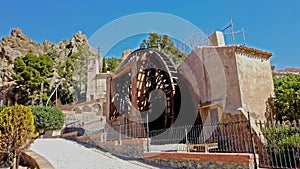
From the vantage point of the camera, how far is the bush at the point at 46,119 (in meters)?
18.1

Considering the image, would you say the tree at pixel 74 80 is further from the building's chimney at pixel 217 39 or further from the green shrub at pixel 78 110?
the building's chimney at pixel 217 39

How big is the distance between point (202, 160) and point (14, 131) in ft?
19.2

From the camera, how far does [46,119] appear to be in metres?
18.5

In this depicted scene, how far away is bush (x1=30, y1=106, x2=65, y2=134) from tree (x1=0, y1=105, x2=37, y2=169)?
1111 cm

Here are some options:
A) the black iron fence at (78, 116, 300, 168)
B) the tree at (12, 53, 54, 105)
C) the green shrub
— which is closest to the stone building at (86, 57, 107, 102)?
the tree at (12, 53, 54, 105)

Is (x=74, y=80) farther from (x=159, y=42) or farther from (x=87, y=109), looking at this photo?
(x=159, y=42)

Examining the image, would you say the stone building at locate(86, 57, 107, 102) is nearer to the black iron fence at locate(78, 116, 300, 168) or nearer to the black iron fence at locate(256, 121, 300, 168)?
the black iron fence at locate(78, 116, 300, 168)

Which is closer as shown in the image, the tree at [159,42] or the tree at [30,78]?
the tree at [30,78]

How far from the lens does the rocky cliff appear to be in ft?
121

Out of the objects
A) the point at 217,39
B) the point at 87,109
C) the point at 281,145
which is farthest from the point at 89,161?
the point at 87,109

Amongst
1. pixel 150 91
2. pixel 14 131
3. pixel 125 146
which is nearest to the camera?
pixel 14 131

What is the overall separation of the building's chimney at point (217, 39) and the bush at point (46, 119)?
1363 cm

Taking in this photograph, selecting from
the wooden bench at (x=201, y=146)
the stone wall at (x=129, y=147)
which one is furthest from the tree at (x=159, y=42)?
the wooden bench at (x=201, y=146)

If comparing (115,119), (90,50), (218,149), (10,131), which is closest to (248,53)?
(218,149)
